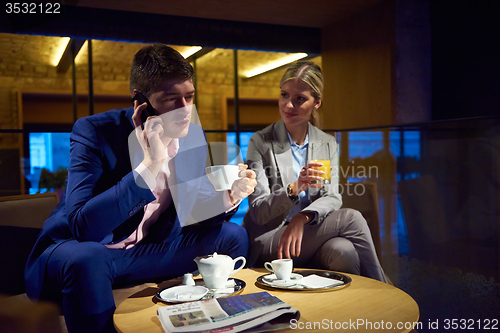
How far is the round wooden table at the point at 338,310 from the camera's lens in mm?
954

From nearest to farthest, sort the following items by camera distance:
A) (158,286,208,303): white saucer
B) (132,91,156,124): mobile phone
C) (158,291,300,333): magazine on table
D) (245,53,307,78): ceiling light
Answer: (158,291,300,333): magazine on table, (158,286,208,303): white saucer, (132,91,156,124): mobile phone, (245,53,307,78): ceiling light

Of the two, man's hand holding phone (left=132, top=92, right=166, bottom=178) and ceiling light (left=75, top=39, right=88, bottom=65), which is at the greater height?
ceiling light (left=75, top=39, right=88, bottom=65)

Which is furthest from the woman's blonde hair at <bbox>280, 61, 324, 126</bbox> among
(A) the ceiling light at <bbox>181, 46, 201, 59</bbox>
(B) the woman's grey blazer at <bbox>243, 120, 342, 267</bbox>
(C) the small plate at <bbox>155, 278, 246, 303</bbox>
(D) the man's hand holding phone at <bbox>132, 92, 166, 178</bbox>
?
(A) the ceiling light at <bbox>181, 46, 201, 59</bbox>

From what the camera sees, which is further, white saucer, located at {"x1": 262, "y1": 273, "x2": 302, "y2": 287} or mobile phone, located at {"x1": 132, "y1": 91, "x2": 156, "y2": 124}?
mobile phone, located at {"x1": 132, "y1": 91, "x2": 156, "y2": 124}

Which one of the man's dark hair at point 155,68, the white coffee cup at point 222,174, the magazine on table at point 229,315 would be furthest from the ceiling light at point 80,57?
the magazine on table at point 229,315

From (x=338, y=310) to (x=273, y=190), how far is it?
3.42 feet

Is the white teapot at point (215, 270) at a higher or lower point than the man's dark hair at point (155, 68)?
lower

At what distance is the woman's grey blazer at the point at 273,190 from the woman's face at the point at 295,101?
6 centimetres

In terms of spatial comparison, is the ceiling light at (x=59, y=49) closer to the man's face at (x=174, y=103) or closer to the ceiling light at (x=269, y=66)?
the ceiling light at (x=269, y=66)

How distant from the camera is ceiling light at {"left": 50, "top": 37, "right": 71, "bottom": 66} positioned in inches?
213

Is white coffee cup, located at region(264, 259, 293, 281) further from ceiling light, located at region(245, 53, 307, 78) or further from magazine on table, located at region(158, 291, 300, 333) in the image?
ceiling light, located at region(245, 53, 307, 78)

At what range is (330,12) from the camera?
15.2ft

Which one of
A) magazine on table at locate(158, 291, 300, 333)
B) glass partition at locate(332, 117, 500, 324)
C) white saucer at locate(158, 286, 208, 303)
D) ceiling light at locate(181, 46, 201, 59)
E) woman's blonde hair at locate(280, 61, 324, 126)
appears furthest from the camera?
ceiling light at locate(181, 46, 201, 59)

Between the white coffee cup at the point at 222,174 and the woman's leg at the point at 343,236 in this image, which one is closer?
the white coffee cup at the point at 222,174
